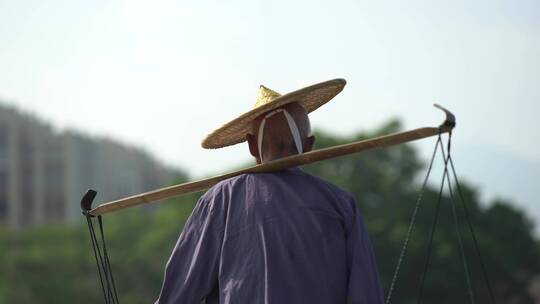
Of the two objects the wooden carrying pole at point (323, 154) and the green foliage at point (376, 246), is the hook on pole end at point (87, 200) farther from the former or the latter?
the green foliage at point (376, 246)

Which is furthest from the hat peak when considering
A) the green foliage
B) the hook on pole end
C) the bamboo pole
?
the green foliage

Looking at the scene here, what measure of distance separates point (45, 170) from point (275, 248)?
6088cm

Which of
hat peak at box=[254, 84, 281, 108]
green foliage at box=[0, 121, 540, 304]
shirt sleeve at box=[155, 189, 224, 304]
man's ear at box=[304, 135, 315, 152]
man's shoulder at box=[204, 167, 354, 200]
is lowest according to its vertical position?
green foliage at box=[0, 121, 540, 304]

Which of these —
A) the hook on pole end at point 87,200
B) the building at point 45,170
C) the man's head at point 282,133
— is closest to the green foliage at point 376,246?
the building at point 45,170

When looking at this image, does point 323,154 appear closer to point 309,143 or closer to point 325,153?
point 325,153

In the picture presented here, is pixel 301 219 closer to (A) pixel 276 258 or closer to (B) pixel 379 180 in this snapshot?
(A) pixel 276 258

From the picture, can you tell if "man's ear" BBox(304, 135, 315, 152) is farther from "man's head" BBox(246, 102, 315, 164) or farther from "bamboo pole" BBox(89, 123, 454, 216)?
"bamboo pole" BBox(89, 123, 454, 216)

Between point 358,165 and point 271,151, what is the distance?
123 feet

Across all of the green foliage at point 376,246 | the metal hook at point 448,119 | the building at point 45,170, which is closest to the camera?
the metal hook at point 448,119

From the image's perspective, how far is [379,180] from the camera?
40625mm

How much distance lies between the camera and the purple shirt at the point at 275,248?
3191mm

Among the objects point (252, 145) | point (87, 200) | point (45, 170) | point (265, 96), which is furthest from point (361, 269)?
point (45, 170)

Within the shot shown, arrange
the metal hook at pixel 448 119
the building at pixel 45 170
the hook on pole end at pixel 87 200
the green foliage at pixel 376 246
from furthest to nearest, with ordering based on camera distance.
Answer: the building at pixel 45 170, the green foliage at pixel 376 246, the hook on pole end at pixel 87 200, the metal hook at pixel 448 119

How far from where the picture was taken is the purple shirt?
3191 mm
